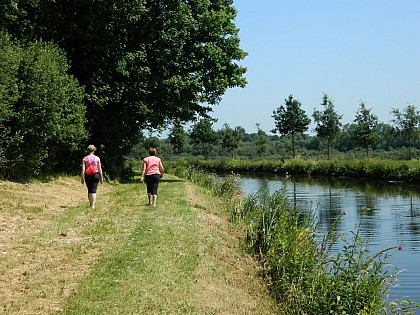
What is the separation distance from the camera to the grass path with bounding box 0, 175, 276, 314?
731 cm

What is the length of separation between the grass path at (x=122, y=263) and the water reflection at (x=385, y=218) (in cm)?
279

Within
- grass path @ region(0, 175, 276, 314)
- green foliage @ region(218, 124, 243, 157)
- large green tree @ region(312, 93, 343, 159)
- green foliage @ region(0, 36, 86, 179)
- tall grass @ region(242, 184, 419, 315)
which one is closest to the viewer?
grass path @ region(0, 175, 276, 314)

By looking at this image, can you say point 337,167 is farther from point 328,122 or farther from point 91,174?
point 91,174

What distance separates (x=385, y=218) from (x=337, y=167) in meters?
33.3

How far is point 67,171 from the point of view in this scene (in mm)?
25094

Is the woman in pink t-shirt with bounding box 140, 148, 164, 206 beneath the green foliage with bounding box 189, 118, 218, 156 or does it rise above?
beneath

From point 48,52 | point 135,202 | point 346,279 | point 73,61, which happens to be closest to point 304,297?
point 346,279

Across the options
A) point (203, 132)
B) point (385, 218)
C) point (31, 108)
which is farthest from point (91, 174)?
point (203, 132)

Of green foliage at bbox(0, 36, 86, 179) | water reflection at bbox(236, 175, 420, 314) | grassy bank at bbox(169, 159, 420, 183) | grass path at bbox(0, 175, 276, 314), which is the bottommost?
water reflection at bbox(236, 175, 420, 314)

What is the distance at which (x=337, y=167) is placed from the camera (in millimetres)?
55281

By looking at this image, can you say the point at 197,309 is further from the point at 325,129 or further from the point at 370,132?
the point at 325,129

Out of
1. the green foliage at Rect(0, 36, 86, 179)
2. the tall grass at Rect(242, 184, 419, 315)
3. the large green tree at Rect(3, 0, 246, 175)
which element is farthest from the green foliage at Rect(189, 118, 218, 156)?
the tall grass at Rect(242, 184, 419, 315)

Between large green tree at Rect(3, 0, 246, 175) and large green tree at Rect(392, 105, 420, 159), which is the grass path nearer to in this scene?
large green tree at Rect(3, 0, 246, 175)

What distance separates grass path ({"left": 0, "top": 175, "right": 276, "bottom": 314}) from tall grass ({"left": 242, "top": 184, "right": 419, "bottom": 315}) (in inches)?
18.9
